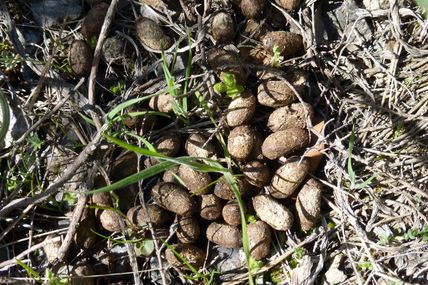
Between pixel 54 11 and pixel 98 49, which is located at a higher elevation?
pixel 54 11

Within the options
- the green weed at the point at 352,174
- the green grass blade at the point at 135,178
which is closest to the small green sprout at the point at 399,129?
the green weed at the point at 352,174

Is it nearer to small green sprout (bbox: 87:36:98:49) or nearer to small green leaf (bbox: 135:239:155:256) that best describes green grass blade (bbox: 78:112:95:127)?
small green sprout (bbox: 87:36:98:49)

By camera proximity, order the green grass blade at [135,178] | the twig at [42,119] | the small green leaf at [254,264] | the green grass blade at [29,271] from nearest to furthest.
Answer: the green grass blade at [135,178]
the green grass blade at [29,271]
the small green leaf at [254,264]
the twig at [42,119]

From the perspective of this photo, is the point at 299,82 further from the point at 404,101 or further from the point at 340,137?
the point at 404,101

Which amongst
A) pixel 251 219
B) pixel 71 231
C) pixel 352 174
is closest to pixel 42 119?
pixel 71 231

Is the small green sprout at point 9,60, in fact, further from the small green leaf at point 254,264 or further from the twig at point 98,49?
the small green leaf at point 254,264

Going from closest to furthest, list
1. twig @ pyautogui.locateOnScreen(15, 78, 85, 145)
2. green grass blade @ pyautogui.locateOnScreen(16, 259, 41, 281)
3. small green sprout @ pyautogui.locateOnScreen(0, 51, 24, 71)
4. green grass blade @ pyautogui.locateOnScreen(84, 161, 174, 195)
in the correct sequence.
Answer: green grass blade @ pyautogui.locateOnScreen(84, 161, 174, 195)
green grass blade @ pyautogui.locateOnScreen(16, 259, 41, 281)
twig @ pyautogui.locateOnScreen(15, 78, 85, 145)
small green sprout @ pyautogui.locateOnScreen(0, 51, 24, 71)

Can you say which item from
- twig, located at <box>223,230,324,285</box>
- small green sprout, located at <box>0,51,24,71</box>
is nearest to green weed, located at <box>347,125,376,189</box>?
twig, located at <box>223,230,324,285</box>

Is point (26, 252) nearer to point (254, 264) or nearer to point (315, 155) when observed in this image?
point (254, 264)
